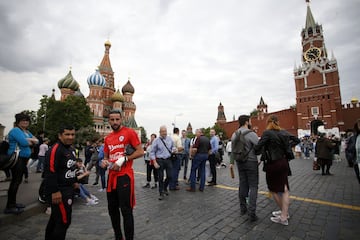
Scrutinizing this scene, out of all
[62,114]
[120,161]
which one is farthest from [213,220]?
[62,114]

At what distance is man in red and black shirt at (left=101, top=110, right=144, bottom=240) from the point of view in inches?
93.8

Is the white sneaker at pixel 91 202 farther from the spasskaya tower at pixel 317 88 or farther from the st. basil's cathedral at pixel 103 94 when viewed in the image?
the spasskaya tower at pixel 317 88

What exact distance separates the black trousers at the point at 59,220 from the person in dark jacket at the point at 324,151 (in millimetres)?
9446

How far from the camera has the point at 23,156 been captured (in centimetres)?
371

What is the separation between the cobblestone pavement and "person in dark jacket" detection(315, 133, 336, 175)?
302cm

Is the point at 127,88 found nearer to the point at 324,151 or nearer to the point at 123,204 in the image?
the point at 324,151

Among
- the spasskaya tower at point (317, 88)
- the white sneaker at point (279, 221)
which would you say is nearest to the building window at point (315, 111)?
the spasskaya tower at point (317, 88)

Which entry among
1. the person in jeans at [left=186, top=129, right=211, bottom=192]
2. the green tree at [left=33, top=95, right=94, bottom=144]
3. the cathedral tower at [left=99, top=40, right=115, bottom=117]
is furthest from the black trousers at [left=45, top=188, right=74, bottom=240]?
the cathedral tower at [left=99, top=40, right=115, bottom=117]

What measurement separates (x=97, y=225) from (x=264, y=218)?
321 centimetres

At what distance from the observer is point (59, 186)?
7.31 feet

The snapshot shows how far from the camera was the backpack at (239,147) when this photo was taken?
145 inches

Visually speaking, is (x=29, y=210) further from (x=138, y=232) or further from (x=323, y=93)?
(x=323, y=93)

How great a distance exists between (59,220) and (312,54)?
216ft

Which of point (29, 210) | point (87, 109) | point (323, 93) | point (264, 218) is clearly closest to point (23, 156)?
point (29, 210)
